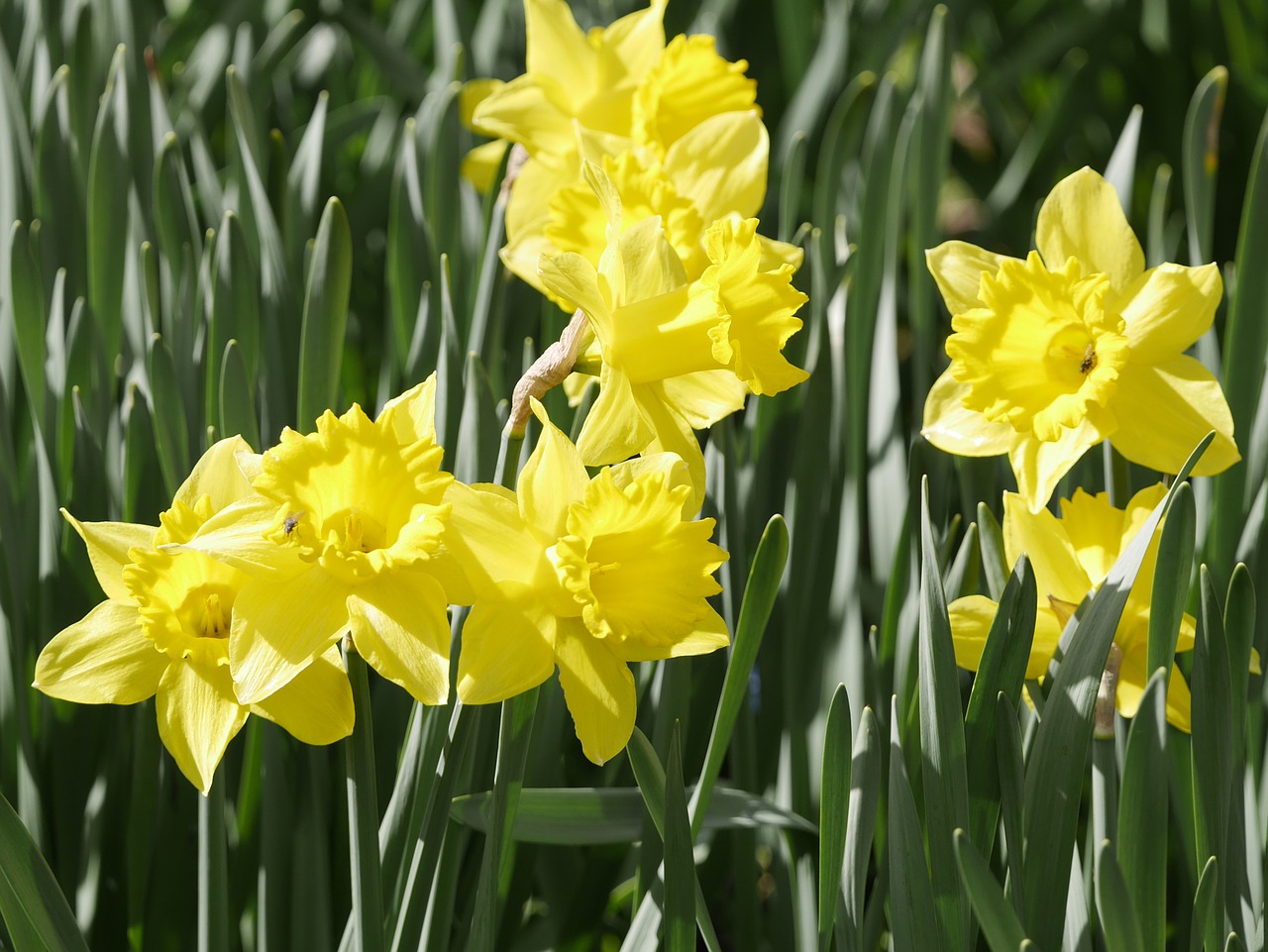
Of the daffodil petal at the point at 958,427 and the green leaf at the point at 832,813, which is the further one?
the daffodil petal at the point at 958,427

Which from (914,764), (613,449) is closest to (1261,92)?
(914,764)

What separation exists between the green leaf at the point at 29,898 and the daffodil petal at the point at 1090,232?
2.72ft

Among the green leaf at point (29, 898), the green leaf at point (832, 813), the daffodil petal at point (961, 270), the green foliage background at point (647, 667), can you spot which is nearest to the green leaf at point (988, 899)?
the green foliage background at point (647, 667)

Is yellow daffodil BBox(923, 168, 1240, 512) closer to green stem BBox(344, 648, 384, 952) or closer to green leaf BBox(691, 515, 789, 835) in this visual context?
green leaf BBox(691, 515, 789, 835)

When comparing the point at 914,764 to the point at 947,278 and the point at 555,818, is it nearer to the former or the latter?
the point at 555,818

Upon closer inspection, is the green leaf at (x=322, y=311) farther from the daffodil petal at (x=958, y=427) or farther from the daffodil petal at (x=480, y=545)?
the daffodil petal at (x=958, y=427)

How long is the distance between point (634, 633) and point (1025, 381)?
390mm

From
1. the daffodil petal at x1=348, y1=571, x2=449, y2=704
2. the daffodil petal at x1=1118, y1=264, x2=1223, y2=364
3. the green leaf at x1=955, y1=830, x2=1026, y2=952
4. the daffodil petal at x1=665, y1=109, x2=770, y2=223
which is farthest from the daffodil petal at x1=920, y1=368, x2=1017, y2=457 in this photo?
the daffodil petal at x1=348, y1=571, x2=449, y2=704

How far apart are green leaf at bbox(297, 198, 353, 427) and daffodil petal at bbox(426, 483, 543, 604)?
35 centimetres

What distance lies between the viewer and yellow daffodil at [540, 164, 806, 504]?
2.33ft

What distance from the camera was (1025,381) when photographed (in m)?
0.85

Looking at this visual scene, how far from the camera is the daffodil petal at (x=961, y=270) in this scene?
893mm

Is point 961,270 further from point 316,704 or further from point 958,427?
point 316,704

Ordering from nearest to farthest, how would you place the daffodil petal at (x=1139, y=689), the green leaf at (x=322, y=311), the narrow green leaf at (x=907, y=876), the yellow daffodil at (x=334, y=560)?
the yellow daffodil at (x=334, y=560) < the narrow green leaf at (x=907, y=876) < the daffodil petal at (x=1139, y=689) < the green leaf at (x=322, y=311)
